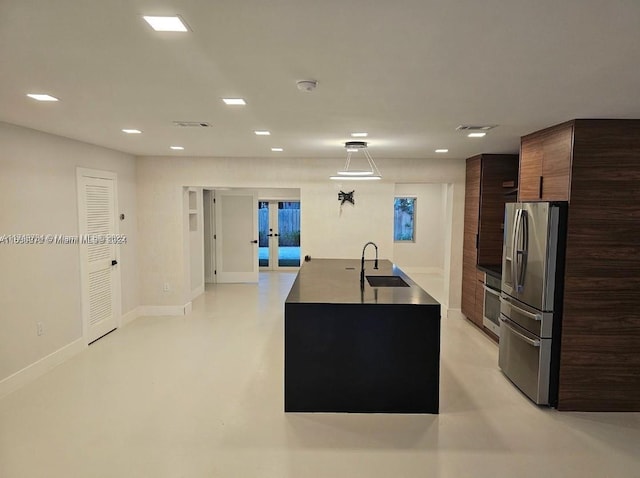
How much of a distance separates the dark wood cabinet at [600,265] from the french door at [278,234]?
737 cm

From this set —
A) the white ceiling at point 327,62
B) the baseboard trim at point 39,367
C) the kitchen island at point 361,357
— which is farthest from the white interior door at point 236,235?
the kitchen island at point 361,357

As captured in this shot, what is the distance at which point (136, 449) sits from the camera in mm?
2756

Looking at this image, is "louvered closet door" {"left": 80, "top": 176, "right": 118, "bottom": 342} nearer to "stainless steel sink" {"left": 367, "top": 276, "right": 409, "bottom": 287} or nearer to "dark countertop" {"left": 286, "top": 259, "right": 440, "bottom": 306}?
"dark countertop" {"left": 286, "top": 259, "right": 440, "bottom": 306}

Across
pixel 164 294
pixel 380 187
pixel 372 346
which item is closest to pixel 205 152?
pixel 164 294

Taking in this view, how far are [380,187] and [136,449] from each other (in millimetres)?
4843

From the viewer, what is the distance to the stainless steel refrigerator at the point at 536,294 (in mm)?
3293

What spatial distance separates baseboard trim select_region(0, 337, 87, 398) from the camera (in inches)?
141

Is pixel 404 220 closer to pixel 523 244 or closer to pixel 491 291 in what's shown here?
pixel 491 291

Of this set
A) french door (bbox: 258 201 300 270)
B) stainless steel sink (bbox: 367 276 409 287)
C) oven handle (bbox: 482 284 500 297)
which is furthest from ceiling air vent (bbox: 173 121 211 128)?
french door (bbox: 258 201 300 270)

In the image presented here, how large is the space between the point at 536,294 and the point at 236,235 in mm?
6429

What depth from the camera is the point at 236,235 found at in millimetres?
8633

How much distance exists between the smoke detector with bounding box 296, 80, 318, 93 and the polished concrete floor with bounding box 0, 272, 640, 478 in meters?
2.44

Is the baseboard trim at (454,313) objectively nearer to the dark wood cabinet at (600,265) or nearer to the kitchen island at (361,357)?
the dark wood cabinet at (600,265)

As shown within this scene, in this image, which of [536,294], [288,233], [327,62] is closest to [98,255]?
[327,62]
